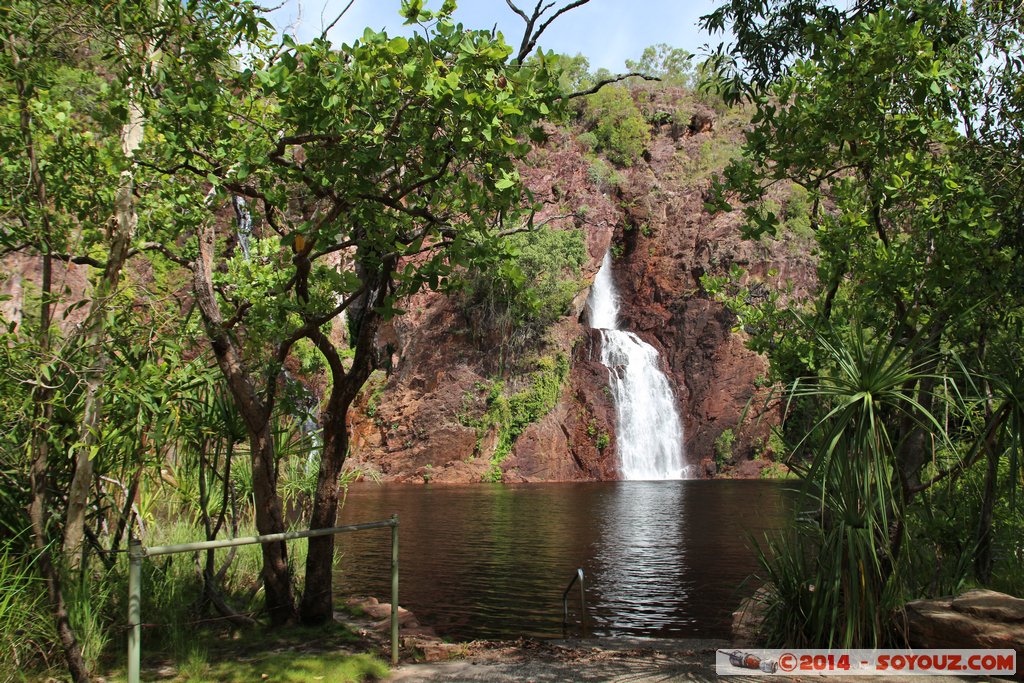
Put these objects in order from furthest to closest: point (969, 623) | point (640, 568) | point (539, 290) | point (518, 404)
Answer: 1. point (539, 290)
2. point (518, 404)
3. point (640, 568)
4. point (969, 623)

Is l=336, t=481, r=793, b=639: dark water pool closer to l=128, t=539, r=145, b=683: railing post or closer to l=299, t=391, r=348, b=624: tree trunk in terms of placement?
l=299, t=391, r=348, b=624: tree trunk

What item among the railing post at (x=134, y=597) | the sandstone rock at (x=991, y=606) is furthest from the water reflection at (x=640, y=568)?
the railing post at (x=134, y=597)

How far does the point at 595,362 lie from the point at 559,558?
23977 millimetres

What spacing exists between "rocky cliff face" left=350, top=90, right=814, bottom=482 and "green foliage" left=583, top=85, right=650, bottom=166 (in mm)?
3636

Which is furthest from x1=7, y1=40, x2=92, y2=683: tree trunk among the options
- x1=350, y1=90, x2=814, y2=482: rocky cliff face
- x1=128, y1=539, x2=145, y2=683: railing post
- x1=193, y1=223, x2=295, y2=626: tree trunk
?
x1=350, y1=90, x2=814, y2=482: rocky cliff face

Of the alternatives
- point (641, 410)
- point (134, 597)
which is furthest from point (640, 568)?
point (641, 410)

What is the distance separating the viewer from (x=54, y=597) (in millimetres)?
5578

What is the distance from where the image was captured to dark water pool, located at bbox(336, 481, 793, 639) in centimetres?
1103

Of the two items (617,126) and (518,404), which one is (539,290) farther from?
(617,126)

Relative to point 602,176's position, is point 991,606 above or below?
below

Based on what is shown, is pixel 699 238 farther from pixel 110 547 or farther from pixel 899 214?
pixel 110 547

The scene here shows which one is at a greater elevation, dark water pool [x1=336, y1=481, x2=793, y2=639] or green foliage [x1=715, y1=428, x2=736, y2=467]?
green foliage [x1=715, y1=428, x2=736, y2=467]

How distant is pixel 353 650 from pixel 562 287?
32561mm

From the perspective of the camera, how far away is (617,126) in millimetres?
50875
